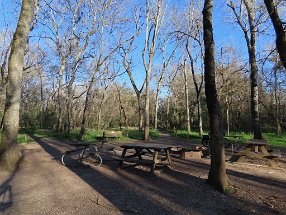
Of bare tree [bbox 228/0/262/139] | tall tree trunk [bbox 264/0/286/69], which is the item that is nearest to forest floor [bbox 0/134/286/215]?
tall tree trunk [bbox 264/0/286/69]

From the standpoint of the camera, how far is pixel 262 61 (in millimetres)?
7930

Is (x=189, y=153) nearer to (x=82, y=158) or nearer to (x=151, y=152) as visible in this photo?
(x=151, y=152)

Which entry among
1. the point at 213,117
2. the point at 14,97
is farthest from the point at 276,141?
the point at 14,97

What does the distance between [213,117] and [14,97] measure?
585 centimetres

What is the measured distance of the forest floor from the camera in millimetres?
5242

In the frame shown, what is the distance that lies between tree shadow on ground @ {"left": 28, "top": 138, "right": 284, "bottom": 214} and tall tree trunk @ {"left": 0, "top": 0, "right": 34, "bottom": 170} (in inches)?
71.7

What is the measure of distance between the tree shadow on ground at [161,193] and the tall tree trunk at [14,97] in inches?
71.7

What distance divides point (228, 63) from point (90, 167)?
27706 mm

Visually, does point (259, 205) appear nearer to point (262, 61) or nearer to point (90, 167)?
point (262, 61)

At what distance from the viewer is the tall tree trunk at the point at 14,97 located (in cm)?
849

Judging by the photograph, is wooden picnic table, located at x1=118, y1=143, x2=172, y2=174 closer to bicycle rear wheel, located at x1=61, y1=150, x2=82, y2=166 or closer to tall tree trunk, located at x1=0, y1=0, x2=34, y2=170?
bicycle rear wheel, located at x1=61, y1=150, x2=82, y2=166

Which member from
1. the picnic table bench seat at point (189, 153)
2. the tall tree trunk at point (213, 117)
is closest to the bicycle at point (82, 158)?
the picnic table bench seat at point (189, 153)

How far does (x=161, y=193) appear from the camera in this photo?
625 cm

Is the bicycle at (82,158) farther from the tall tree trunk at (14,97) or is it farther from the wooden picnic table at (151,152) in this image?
the tall tree trunk at (14,97)
